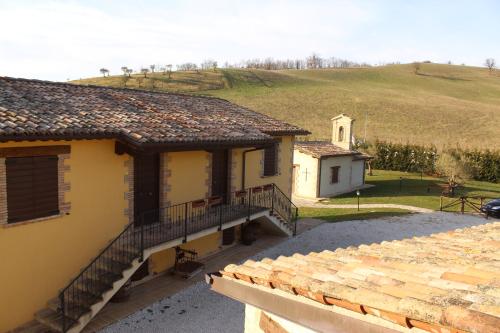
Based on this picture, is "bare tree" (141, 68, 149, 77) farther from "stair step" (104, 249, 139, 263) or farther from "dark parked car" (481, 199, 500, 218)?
"stair step" (104, 249, 139, 263)

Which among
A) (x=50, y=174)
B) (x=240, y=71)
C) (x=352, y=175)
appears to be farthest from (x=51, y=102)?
(x=240, y=71)

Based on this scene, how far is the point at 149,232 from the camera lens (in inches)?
483

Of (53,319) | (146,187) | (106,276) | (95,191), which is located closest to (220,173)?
(146,187)

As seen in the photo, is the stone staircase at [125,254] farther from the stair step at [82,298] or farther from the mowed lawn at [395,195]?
the mowed lawn at [395,195]

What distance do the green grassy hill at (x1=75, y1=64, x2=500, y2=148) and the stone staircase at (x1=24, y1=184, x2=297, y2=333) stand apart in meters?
44.2

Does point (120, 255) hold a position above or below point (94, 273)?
above

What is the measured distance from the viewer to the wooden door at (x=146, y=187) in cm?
1249

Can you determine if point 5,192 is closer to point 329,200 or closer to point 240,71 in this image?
point 329,200

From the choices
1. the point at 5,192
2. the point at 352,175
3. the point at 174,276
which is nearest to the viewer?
the point at 5,192

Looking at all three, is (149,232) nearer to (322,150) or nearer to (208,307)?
(208,307)

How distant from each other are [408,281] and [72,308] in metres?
8.47

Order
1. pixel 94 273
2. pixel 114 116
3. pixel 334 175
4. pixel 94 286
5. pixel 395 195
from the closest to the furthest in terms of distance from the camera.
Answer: pixel 94 286 → pixel 94 273 → pixel 114 116 → pixel 395 195 → pixel 334 175

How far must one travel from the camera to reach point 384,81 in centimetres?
10088

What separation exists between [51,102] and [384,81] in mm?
99099
